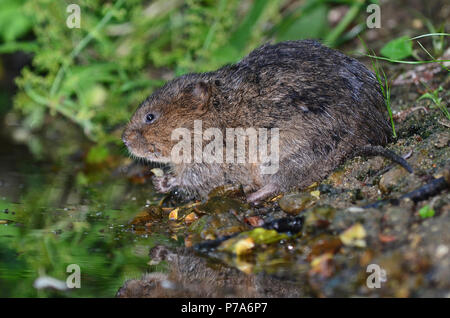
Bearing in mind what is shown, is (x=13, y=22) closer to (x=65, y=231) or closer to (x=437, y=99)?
(x=65, y=231)

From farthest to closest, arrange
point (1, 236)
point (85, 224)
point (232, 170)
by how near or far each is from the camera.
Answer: point (232, 170)
point (85, 224)
point (1, 236)

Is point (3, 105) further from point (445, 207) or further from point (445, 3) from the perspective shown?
point (445, 207)

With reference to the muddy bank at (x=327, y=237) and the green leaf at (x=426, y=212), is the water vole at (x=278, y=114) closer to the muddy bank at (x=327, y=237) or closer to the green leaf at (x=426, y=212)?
the muddy bank at (x=327, y=237)

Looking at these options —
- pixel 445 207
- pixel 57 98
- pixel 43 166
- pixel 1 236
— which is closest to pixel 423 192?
pixel 445 207

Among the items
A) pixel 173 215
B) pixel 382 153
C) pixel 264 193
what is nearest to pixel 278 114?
pixel 264 193

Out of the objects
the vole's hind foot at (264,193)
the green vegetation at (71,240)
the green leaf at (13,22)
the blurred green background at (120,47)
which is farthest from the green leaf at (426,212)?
the green leaf at (13,22)

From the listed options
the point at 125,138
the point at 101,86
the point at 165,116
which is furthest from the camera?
the point at 101,86

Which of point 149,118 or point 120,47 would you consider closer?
point 149,118
